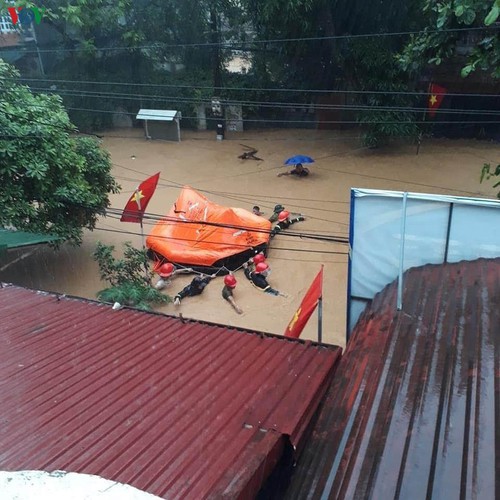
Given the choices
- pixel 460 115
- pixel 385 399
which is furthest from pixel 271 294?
pixel 460 115

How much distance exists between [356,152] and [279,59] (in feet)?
19.5

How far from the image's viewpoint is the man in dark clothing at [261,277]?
10.4m

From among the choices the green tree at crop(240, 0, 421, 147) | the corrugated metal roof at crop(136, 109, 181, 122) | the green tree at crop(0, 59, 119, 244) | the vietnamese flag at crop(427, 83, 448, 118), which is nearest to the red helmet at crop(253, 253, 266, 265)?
the green tree at crop(0, 59, 119, 244)

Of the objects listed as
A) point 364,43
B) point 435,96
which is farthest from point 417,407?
point 435,96

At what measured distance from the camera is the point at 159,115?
20656 millimetres

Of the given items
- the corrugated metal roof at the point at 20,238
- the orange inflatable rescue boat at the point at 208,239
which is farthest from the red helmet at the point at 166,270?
the corrugated metal roof at the point at 20,238

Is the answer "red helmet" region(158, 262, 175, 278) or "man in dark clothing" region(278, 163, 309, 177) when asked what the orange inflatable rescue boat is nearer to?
"red helmet" region(158, 262, 175, 278)

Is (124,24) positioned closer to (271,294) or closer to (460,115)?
(460,115)

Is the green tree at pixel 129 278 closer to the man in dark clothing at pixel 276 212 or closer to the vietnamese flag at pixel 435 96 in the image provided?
the man in dark clothing at pixel 276 212

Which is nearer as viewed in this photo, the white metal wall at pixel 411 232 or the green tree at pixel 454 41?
the green tree at pixel 454 41

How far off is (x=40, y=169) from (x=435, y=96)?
14.7m

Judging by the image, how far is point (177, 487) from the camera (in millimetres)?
2664

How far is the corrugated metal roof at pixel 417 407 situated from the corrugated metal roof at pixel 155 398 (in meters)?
0.25

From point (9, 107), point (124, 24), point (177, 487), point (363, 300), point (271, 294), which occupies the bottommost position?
point (271, 294)
